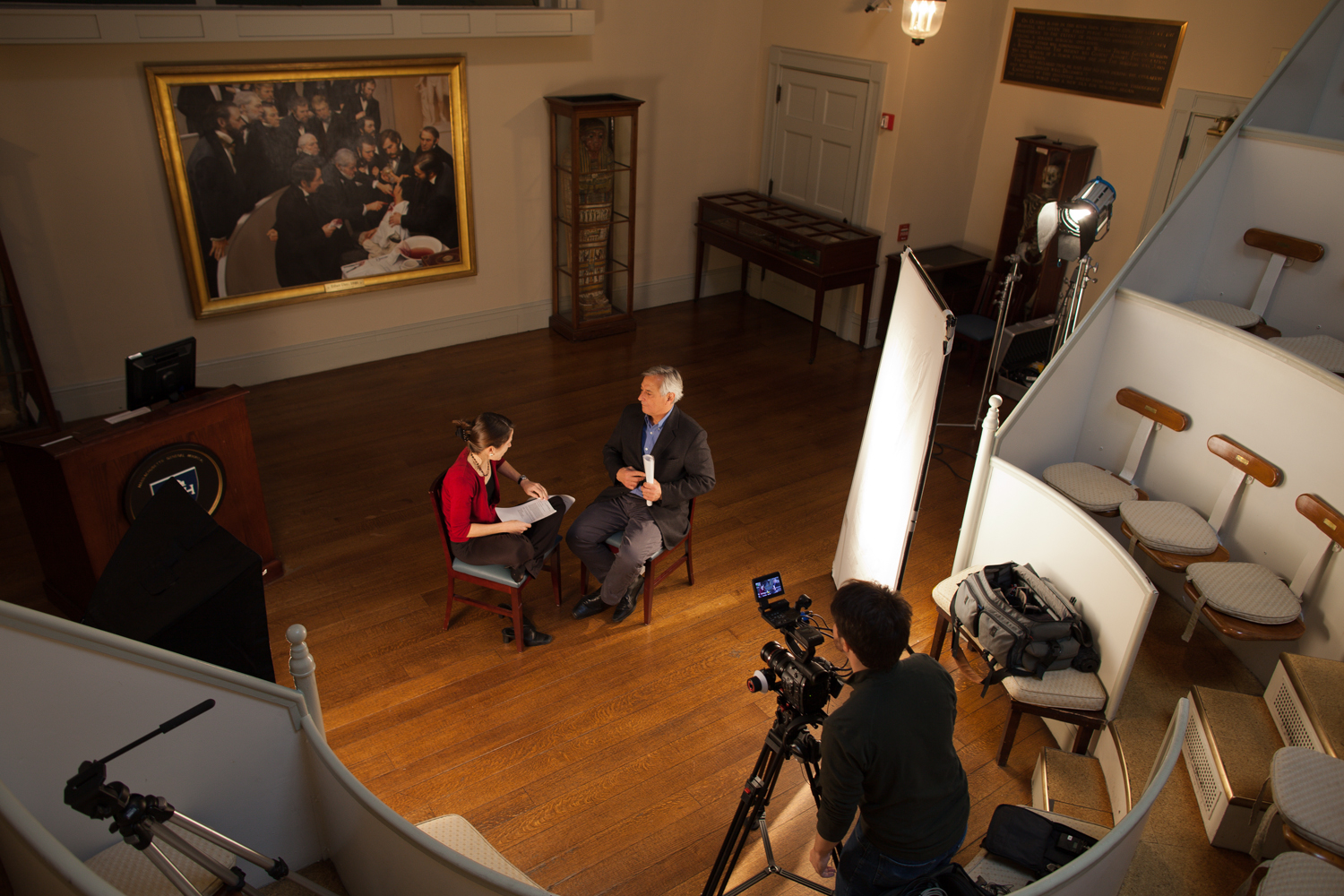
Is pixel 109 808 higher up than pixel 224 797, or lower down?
higher up

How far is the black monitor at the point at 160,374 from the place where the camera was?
395cm

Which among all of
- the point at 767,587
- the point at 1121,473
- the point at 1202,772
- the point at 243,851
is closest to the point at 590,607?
the point at 767,587

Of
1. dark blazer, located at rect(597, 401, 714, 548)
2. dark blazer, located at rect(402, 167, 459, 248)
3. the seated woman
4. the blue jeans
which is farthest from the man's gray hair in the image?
dark blazer, located at rect(402, 167, 459, 248)

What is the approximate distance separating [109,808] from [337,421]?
4477 mm

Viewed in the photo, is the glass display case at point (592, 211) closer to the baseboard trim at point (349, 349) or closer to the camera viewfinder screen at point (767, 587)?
the baseboard trim at point (349, 349)

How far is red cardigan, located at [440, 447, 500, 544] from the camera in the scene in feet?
12.5

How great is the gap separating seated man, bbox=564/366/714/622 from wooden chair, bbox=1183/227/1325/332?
261 centimetres

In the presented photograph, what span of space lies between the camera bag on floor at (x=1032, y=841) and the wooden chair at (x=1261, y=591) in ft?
4.06

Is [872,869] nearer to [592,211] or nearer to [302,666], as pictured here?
[302,666]

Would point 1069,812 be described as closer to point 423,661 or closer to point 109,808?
point 423,661

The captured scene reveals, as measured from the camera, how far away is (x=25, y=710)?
6.84 ft

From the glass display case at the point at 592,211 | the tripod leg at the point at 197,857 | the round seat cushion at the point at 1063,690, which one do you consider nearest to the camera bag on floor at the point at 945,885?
the round seat cushion at the point at 1063,690

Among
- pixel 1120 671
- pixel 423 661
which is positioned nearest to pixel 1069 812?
pixel 1120 671

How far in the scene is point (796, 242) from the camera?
7.03 meters
